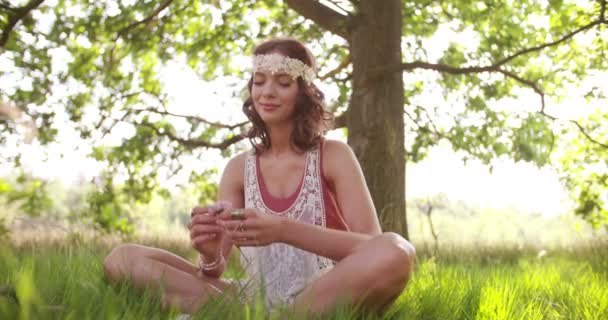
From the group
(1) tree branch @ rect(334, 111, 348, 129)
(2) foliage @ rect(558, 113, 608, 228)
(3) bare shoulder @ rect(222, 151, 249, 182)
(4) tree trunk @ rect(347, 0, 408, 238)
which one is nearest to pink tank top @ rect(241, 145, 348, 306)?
(3) bare shoulder @ rect(222, 151, 249, 182)

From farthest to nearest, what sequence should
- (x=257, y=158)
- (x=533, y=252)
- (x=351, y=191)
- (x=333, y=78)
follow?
(x=533, y=252), (x=333, y=78), (x=257, y=158), (x=351, y=191)

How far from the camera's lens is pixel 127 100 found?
276 inches

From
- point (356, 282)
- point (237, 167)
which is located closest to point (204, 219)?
point (356, 282)

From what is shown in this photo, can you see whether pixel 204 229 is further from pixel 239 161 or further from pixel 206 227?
pixel 239 161

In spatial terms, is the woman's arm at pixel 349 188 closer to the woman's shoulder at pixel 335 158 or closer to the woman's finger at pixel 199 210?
the woman's shoulder at pixel 335 158

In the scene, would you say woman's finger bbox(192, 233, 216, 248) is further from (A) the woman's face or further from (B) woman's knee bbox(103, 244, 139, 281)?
(A) the woman's face

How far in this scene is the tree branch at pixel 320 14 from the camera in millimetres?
5328

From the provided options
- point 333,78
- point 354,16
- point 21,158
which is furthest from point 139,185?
point 354,16

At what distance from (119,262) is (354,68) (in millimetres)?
3073

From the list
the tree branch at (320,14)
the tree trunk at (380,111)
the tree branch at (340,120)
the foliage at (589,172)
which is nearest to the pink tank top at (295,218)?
the tree trunk at (380,111)

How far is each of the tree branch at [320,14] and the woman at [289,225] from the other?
5.58ft

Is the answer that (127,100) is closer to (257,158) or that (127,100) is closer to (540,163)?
(257,158)

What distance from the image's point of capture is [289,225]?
9.40 ft

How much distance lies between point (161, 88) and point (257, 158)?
3954 mm
